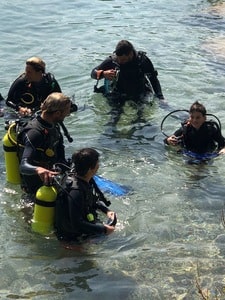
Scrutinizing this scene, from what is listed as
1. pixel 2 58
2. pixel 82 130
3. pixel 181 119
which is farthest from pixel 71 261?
pixel 2 58

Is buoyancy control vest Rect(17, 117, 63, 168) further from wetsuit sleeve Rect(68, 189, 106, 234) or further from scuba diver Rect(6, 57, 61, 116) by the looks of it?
scuba diver Rect(6, 57, 61, 116)

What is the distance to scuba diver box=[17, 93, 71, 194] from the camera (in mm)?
5130

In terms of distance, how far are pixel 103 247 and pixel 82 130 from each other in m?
3.76

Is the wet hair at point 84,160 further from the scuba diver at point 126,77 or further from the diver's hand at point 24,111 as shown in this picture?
the scuba diver at point 126,77

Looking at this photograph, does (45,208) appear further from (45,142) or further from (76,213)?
(45,142)

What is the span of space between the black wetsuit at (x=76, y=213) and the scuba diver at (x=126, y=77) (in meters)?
3.70

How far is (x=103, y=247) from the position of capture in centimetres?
552

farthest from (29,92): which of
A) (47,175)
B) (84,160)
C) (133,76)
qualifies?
(84,160)

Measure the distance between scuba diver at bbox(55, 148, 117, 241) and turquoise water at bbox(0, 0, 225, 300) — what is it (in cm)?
47

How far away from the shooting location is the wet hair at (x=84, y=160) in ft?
15.9

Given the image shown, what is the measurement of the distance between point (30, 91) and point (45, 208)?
3226 millimetres

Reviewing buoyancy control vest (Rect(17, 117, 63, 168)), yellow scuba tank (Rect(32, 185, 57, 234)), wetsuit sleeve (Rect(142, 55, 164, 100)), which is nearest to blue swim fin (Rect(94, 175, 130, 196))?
buoyancy control vest (Rect(17, 117, 63, 168))

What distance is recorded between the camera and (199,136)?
7309 mm

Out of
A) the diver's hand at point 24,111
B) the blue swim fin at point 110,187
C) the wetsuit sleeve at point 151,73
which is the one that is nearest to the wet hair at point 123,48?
the wetsuit sleeve at point 151,73
